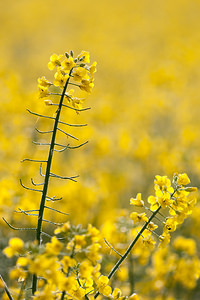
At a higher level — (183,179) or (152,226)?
(183,179)

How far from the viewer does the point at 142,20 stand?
19.4 metres

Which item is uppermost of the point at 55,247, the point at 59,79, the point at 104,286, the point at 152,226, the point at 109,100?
the point at 109,100

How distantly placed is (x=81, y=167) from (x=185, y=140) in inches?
79.9

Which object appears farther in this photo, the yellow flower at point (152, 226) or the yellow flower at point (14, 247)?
the yellow flower at point (152, 226)

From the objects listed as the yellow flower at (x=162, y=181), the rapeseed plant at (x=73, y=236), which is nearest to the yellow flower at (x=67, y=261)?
the rapeseed plant at (x=73, y=236)

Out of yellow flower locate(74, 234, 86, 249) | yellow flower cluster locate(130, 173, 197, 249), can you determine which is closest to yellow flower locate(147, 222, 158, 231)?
yellow flower cluster locate(130, 173, 197, 249)

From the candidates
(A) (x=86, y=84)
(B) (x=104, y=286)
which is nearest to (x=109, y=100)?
(A) (x=86, y=84)

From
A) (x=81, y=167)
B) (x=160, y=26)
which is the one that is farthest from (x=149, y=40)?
(x=81, y=167)

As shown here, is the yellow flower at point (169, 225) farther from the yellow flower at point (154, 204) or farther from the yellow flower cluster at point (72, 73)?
the yellow flower cluster at point (72, 73)

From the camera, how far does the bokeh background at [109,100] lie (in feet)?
13.8

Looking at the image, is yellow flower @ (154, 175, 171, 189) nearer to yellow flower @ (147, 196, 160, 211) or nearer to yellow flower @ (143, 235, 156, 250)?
yellow flower @ (147, 196, 160, 211)

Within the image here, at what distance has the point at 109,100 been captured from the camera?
9219 millimetres

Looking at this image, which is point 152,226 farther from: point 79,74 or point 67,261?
point 79,74

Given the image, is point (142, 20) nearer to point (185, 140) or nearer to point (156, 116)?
point (156, 116)
